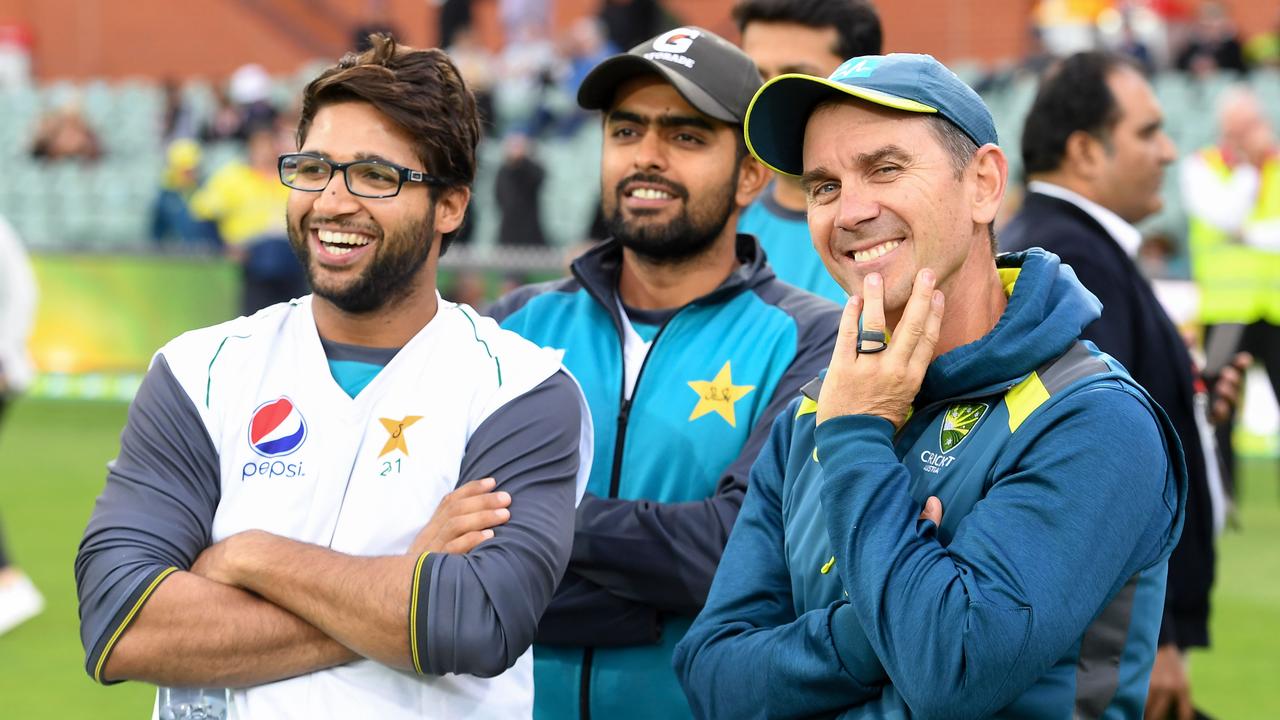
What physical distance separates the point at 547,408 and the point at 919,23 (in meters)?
21.0

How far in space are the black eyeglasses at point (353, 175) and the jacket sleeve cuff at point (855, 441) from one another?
1.14 metres

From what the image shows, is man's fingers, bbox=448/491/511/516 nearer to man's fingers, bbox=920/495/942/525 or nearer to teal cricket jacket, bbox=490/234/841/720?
teal cricket jacket, bbox=490/234/841/720

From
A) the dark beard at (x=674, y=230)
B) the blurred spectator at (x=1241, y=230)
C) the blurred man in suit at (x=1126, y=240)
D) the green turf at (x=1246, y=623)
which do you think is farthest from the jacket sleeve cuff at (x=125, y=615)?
the blurred spectator at (x=1241, y=230)

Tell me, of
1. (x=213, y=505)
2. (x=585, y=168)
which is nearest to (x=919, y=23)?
(x=585, y=168)

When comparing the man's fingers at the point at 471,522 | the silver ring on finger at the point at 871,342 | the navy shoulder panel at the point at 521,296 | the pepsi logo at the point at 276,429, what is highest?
the silver ring on finger at the point at 871,342

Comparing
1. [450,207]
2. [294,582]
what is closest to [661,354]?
[450,207]

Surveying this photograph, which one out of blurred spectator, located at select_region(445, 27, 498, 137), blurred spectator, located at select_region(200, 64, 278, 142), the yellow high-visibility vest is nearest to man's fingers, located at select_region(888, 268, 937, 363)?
the yellow high-visibility vest

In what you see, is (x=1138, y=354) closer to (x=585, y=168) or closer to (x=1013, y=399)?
(x=1013, y=399)

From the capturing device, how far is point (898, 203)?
260 centimetres

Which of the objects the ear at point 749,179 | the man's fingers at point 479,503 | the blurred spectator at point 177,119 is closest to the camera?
the man's fingers at point 479,503

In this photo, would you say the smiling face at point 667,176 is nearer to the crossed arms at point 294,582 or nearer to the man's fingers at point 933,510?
the crossed arms at point 294,582

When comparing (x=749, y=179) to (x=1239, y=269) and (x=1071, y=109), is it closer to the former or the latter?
(x=1071, y=109)

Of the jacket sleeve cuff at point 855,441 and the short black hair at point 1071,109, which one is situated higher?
the short black hair at point 1071,109

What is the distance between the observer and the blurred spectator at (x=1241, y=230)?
10469mm
